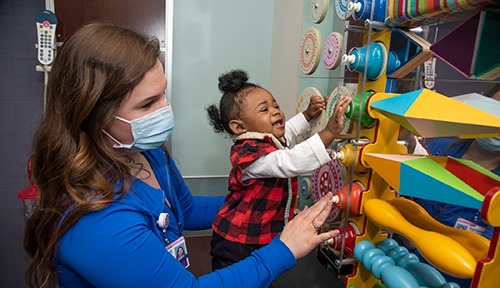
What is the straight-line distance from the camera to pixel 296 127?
1.26 metres

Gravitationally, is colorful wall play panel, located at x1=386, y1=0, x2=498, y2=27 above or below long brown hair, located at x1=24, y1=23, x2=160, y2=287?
above

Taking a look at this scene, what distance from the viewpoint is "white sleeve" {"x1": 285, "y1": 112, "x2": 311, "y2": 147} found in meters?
1.25

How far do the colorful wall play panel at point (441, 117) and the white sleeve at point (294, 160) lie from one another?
37 centimetres

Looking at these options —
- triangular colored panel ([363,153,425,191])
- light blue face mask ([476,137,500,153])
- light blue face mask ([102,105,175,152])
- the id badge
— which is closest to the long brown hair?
light blue face mask ([102,105,175,152])

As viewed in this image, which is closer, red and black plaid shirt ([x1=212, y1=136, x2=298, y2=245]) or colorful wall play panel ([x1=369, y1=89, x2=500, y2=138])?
colorful wall play panel ([x1=369, y1=89, x2=500, y2=138])

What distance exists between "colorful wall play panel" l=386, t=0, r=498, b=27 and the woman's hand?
38 cm

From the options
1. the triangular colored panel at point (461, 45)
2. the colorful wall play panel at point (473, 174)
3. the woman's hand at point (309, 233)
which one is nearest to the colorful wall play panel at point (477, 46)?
the triangular colored panel at point (461, 45)

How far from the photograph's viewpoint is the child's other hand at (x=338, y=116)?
0.72 m

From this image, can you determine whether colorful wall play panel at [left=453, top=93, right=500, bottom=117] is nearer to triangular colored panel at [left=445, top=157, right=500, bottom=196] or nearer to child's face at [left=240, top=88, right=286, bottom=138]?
triangular colored panel at [left=445, top=157, right=500, bottom=196]

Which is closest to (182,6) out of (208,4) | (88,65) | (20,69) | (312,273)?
(208,4)

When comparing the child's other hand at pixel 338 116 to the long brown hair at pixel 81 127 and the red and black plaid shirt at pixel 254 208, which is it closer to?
the red and black plaid shirt at pixel 254 208

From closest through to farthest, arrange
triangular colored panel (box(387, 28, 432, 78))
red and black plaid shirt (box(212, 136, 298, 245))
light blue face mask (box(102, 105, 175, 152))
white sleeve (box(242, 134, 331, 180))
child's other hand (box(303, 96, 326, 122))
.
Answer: triangular colored panel (box(387, 28, 432, 78))
light blue face mask (box(102, 105, 175, 152))
white sleeve (box(242, 134, 331, 180))
red and black plaid shirt (box(212, 136, 298, 245))
child's other hand (box(303, 96, 326, 122))

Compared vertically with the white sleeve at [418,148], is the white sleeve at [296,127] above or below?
below

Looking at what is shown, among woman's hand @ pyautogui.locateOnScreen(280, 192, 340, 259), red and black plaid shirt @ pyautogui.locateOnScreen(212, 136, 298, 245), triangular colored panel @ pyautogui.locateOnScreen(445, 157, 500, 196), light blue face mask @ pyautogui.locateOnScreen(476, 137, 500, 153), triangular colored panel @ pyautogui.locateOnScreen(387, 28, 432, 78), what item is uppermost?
triangular colored panel @ pyautogui.locateOnScreen(387, 28, 432, 78)
